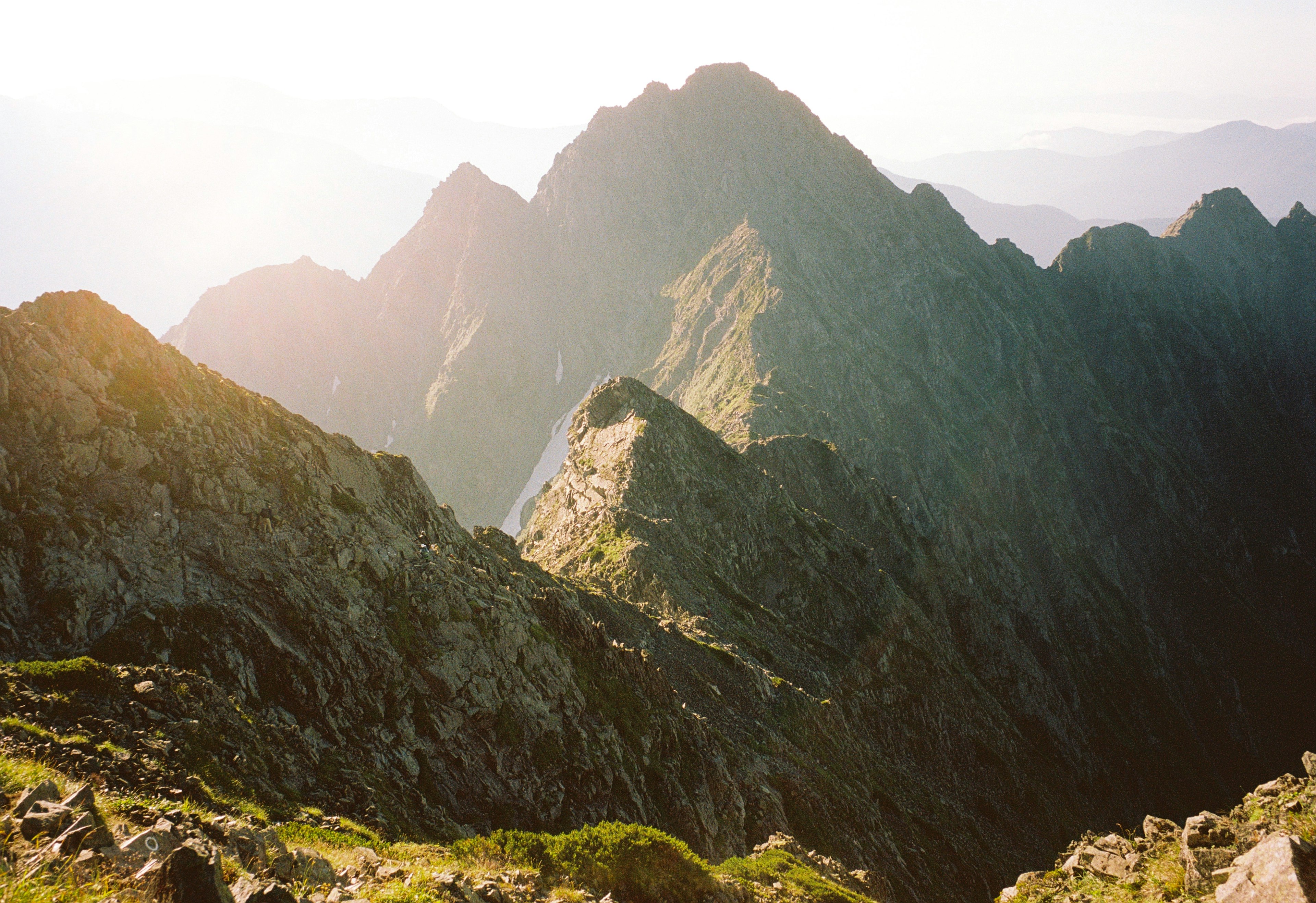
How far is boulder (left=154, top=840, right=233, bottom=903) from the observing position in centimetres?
769

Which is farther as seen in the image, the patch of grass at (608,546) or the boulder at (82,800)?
the patch of grass at (608,546)

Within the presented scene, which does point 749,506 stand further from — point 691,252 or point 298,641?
point 691,252

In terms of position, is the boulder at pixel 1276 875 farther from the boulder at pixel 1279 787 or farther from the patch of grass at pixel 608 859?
the patch of grass at pixel 608 859

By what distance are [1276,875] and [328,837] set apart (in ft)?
54.1

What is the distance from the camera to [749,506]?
65.5m

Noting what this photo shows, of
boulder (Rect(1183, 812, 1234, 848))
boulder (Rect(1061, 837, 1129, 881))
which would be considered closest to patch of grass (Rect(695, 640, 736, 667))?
boulder (Rect(1061, 837, 1129, 881))

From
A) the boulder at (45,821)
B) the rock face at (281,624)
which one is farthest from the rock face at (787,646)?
the boulder at (45,821)

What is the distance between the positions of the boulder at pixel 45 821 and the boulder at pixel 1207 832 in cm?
1742

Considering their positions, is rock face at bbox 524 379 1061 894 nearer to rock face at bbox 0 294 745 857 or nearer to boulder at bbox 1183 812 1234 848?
rock face at bbox 0 294 745 857

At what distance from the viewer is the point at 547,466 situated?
15925 centimetres

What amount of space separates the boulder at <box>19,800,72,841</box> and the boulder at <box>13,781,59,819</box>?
0.32ft

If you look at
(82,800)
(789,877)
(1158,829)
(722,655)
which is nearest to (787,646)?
(722,655)

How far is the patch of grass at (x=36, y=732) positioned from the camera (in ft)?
40.9

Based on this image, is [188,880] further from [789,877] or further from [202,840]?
[789,877]
